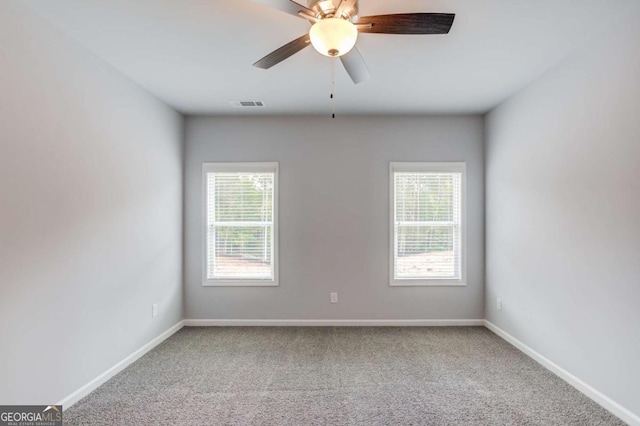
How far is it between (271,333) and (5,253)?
2.66 metres

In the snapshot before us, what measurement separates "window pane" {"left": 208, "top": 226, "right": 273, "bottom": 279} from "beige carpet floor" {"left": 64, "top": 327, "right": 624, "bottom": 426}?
821 millimetres

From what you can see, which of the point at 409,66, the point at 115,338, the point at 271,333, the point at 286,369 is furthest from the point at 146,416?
the point at 409,66

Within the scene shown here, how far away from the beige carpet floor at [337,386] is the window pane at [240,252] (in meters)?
0.82

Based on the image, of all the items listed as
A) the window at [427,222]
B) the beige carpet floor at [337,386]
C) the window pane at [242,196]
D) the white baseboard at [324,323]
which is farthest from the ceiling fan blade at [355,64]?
the white baseboard at [324,323]

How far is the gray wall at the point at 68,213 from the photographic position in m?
2.04

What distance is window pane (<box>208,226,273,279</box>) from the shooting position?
4.30 meters

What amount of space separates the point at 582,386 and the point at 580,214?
1349mm

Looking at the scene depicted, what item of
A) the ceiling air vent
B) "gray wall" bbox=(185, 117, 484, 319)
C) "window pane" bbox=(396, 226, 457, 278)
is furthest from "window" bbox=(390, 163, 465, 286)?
the ceiling air vent

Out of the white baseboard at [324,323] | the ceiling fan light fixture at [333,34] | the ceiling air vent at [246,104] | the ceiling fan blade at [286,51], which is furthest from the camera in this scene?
the white baseboard at [324,323]

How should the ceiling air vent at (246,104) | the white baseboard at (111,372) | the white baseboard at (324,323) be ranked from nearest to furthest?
the white baseboard at (111,372), the ceiling air vent at (246,104), the white baseboard at (324,323)

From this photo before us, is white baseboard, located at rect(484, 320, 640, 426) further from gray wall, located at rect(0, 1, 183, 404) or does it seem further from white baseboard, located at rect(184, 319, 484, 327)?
gray wall, located at rect(0, 1, 183, 404)

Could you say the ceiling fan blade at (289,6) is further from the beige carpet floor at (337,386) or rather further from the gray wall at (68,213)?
the beige carpet floor at (337,386)

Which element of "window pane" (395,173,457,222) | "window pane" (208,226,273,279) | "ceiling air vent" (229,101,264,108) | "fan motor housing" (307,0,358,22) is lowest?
"window pane" (208,226,273,279)

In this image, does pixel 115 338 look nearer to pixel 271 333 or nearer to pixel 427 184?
pixel 271 333
